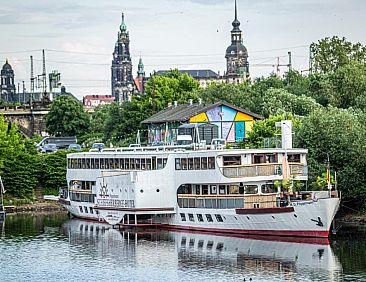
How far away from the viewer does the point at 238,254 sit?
5816 centimetres

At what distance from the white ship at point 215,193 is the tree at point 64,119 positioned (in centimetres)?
6520

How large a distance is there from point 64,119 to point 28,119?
992 cm

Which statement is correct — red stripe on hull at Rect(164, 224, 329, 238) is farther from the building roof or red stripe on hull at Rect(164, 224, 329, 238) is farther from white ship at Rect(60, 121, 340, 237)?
the building roof

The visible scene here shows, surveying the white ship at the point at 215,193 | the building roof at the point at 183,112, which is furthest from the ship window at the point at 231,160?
the building roof at the point at 183,112

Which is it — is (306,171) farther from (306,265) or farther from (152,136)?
(152,136)

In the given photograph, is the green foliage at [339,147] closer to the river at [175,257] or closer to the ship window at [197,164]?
the river at [175,257]

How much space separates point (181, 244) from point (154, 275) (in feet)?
33.1

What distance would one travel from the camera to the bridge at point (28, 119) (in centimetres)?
14612

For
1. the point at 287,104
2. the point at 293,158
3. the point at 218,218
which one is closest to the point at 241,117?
the point at 287,104

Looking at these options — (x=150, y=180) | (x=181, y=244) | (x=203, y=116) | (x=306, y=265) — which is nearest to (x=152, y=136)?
(x=203, y=116)

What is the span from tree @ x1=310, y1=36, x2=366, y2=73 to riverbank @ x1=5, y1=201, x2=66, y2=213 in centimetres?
4261

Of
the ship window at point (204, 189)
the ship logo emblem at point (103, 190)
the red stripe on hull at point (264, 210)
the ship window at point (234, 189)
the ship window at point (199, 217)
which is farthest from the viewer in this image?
the ship logo emblem at point (103, 190)

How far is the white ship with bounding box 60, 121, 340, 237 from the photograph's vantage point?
62.3 meters

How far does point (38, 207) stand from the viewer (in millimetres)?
91750
